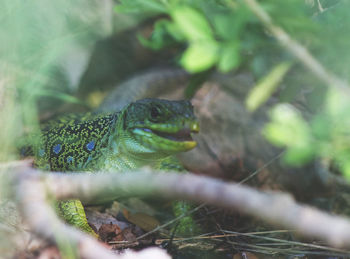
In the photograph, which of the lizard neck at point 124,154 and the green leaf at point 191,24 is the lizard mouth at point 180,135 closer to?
the lizard neck at point 124,154

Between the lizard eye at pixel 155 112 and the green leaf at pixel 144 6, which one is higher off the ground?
the green leaf at pixel 144 6

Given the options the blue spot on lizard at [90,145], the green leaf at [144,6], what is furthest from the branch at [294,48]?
the blue spot on lizard at [90,145]

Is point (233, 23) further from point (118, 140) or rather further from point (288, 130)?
point (118, 140)

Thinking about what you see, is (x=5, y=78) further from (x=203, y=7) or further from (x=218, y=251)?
(x=218, y=251)

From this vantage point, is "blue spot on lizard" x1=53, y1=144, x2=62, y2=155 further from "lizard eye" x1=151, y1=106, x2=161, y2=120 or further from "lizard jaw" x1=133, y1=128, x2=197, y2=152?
"lizard eye" x1=151, y1=106, x2=161, y2=120

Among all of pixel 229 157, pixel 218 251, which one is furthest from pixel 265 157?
pixel 218 251

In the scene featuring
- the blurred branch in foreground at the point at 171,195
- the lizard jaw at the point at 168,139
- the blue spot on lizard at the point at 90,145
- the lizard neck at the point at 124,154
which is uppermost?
the blurred branch in foreground at the point at 171,195

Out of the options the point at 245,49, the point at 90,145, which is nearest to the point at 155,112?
the point at 90,145
